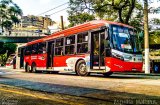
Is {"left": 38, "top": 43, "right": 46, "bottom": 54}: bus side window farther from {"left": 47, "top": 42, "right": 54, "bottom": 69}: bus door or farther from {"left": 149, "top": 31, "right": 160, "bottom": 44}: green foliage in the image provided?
{"left": 149, "top": 31, "right": 160, "bottom": 44}: green foliage

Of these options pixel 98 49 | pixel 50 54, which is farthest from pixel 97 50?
pixel 50 54

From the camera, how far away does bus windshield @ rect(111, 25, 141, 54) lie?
13.8m

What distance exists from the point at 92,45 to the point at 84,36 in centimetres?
99

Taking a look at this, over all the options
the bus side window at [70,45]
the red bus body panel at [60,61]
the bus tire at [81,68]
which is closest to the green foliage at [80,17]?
→ the red bus body panel at [60,61]

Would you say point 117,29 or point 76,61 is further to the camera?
point 76,61

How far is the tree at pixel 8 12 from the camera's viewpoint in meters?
34.8

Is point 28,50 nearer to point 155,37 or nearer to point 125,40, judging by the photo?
point 125,40

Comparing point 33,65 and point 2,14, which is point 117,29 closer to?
point 33,65

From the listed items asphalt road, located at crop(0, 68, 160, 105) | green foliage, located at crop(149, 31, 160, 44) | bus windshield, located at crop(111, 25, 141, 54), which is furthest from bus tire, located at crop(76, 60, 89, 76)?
green foliage, located at crop(149, 31, 160, 44)

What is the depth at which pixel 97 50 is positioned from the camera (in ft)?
48.1

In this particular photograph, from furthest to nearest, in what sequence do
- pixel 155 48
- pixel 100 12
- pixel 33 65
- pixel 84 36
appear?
pixel 155 48 < pixel 100 12 < pixel 33 65 < pixel 84 36

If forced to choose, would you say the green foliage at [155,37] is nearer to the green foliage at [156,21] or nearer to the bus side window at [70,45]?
the green foliage at [156,21]

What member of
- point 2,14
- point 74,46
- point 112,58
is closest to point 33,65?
point 74,46

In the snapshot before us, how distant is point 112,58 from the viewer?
532 inches
